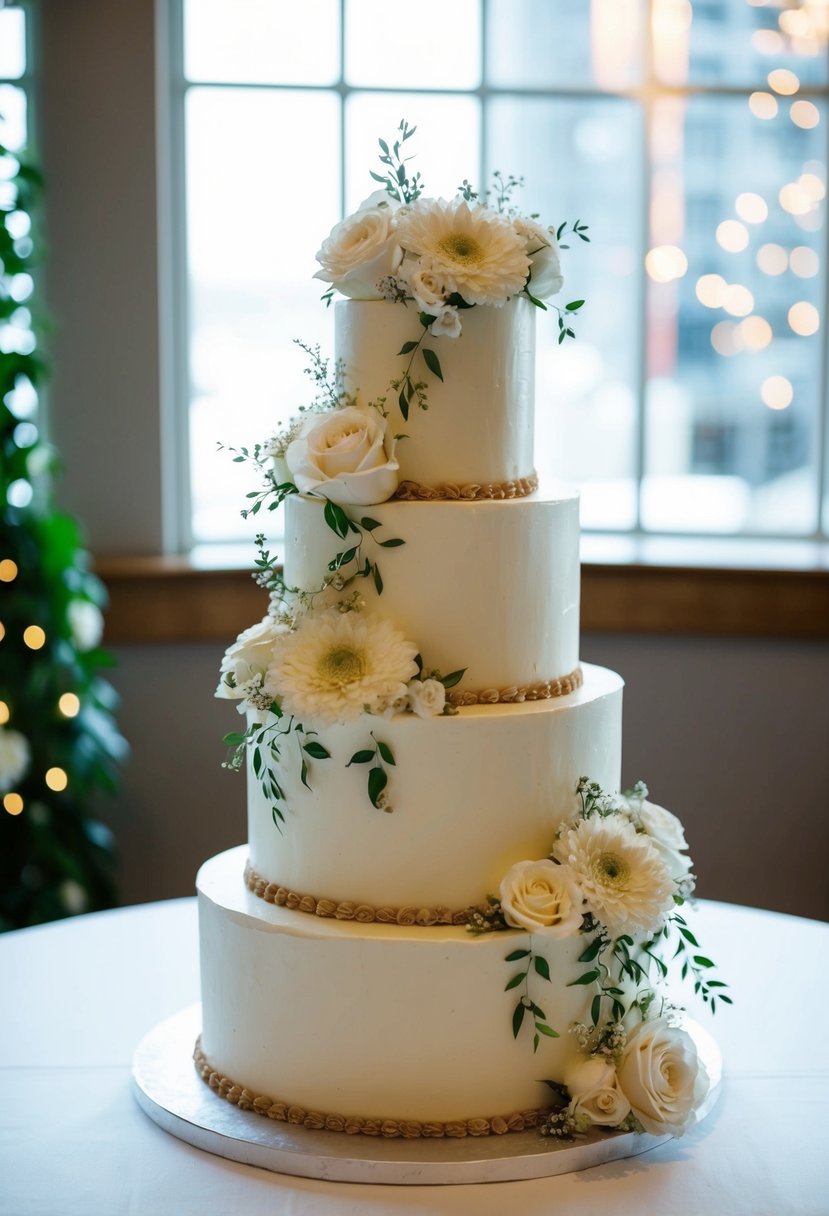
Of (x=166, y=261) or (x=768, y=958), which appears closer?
(x=768, y=958)

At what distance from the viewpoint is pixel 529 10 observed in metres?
3.37

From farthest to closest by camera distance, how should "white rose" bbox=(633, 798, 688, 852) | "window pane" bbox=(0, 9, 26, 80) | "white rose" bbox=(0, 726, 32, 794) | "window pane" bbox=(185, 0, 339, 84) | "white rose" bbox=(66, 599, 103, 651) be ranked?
"window pane" bbox=(185, 0, 339, 84) → "window pane" bbox=(0, 9, 26, 80) → "white rose" bbox=(66, 599, 103, 651) → "white rose" bbox=(0, 726, 32, 794) → "white rose" bbox=(633, 798, 688, 852)

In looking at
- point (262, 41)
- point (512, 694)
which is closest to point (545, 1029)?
point (512, 694)

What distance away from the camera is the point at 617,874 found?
63.7 inches

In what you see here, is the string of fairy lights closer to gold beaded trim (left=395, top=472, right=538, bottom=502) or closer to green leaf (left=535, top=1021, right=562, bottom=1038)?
gold beaded trim (left=395, top=472, right=538, bottom=502)

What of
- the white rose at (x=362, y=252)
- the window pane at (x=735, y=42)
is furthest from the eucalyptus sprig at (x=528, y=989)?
the window pane at (x=735, y=42)

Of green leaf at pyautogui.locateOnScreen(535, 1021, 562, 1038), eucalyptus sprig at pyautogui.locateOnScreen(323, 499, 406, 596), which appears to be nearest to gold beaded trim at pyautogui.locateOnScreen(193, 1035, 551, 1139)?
green leaf at pyautogui.locateOnScreen(535, 1021, 562, 1038)

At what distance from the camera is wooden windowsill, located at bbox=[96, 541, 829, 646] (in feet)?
10.5

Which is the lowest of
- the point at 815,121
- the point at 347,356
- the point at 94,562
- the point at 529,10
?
the point at 94,562

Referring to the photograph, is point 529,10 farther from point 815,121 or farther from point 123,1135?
point 123,1135

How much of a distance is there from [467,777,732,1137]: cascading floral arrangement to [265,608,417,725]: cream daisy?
0.26 m

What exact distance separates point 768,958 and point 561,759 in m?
0.69

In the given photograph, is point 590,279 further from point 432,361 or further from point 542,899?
point 542,899

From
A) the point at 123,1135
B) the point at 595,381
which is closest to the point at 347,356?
the point at 123,1135
